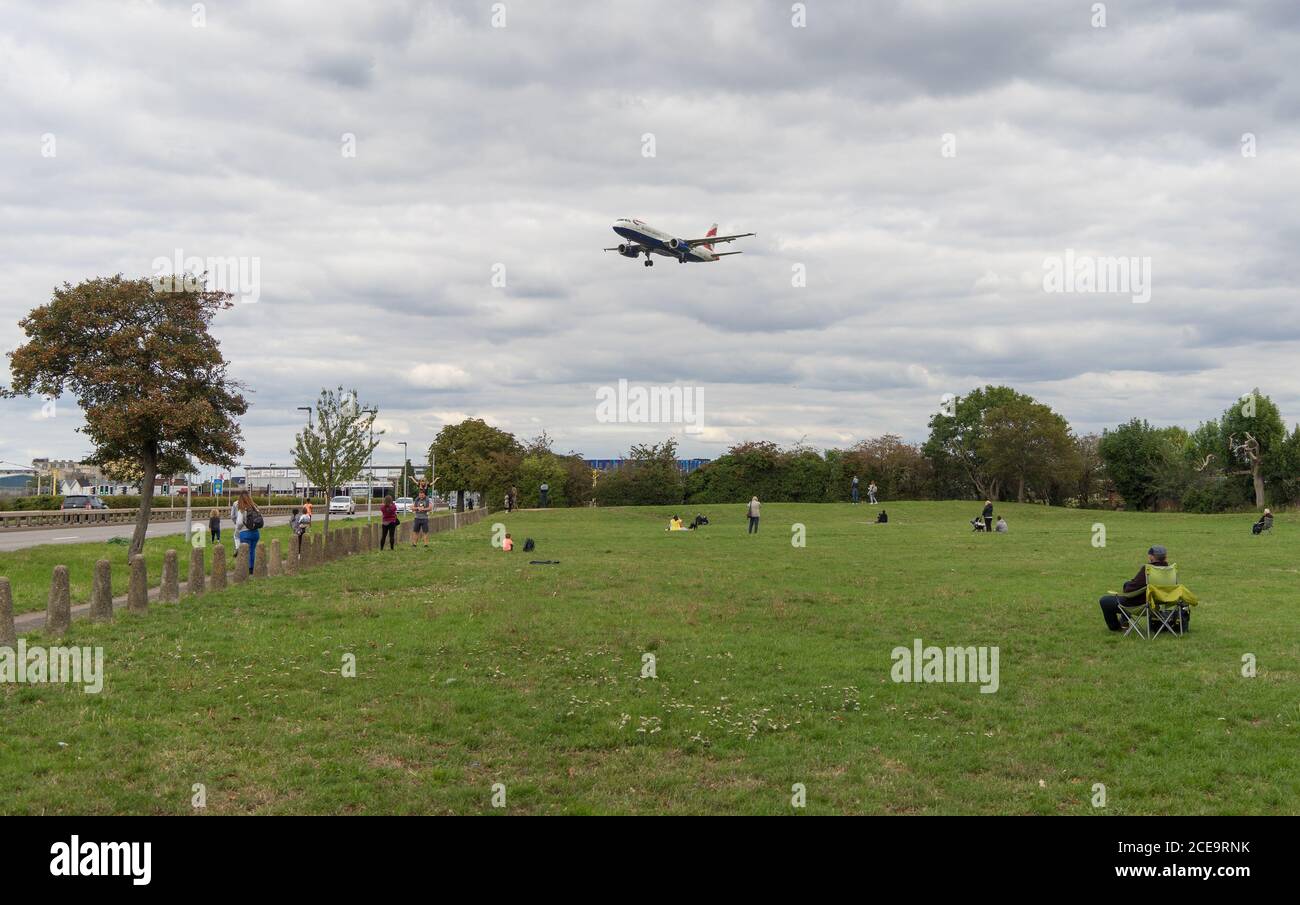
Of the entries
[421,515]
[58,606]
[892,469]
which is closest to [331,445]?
[421,515]

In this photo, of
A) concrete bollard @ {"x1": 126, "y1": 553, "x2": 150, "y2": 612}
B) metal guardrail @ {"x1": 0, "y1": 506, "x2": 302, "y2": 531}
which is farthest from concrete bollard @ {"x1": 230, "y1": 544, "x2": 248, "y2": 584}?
metal guardrail @ {"x1": 0, "y1": 506, "x2": 302, "y2": 531}

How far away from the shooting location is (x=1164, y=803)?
7449 millimetres

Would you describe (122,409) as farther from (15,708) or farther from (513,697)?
(513,697)

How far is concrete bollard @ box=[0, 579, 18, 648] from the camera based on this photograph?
12156mm

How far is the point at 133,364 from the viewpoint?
24344mm

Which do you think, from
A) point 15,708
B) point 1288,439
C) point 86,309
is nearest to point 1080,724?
point 15,708

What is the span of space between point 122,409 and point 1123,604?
21330 mm

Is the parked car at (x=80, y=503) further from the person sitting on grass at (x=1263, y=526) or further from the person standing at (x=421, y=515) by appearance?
the person sitting on grass at (x=1263, y=526)

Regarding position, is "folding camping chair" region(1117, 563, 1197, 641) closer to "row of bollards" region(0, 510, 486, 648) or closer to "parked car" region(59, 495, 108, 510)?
"row of bollards" region(0, 510, 486, 648)

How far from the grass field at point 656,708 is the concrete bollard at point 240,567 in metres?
0.48

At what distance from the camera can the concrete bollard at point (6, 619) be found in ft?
39.9

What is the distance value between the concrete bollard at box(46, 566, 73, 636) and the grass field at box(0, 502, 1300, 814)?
→ 0.36 metres

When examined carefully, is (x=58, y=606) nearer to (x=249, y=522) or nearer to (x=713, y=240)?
(x=249, y=522)

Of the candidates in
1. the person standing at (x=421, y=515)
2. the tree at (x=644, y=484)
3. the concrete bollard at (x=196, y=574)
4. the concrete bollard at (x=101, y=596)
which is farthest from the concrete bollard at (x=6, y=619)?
the tree at (x=644, y=484)
